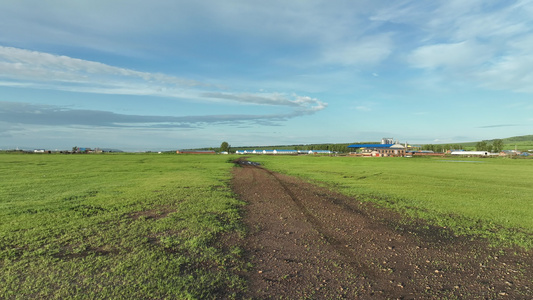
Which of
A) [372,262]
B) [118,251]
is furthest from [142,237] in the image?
[372,262]

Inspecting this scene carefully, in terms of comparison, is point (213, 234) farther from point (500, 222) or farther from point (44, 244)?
point (500, 222)

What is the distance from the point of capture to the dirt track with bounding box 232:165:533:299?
4.93 m

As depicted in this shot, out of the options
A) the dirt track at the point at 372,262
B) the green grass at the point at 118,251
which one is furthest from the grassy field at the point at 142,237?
the dirt track at the point at 372,262

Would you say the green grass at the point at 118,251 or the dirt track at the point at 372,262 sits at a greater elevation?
the green grass at the point at 118,251

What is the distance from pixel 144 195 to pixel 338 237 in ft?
34.1

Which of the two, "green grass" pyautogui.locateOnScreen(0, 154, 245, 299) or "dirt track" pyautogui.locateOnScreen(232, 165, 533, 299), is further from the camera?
"dirt track" pyautogui.locateOnScreen(232, 165, 533, 299)

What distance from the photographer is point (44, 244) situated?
22.3 ft

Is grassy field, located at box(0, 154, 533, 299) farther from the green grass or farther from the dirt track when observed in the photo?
the dirt track

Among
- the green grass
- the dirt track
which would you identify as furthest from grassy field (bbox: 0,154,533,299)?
the dirt track

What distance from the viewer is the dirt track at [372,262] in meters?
4.93

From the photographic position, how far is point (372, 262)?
240 inches

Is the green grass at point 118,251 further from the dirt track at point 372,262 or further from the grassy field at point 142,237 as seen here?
the dirt track at point 372,262

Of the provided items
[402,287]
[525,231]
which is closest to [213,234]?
[402,287]

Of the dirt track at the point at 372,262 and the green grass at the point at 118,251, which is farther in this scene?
the dirt track at the point at 372,262
